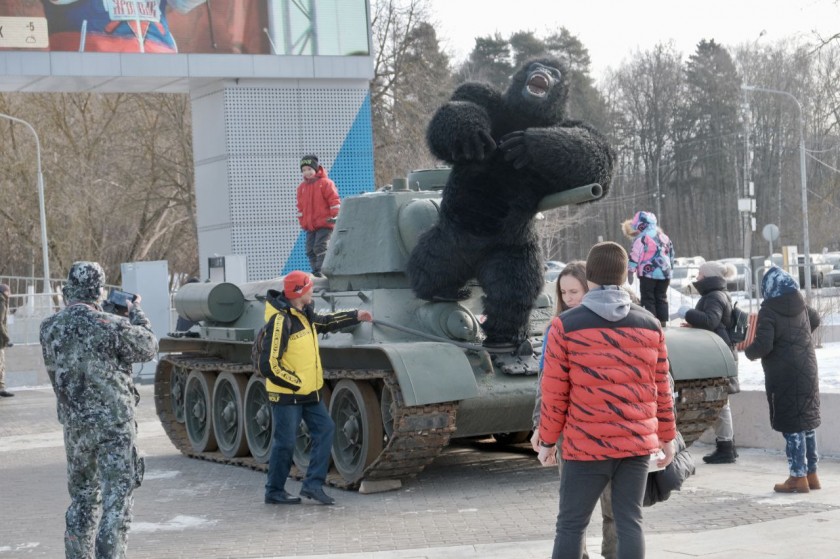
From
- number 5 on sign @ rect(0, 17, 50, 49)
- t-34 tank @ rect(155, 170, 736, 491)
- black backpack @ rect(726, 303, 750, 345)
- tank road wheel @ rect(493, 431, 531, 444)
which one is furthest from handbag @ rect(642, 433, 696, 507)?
number 5 on sign @ rect(0, 17, 50, 49)

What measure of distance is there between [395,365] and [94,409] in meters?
3.27

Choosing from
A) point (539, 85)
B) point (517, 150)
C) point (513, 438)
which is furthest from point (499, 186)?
point (513, 438)

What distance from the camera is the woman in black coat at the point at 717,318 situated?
1135 cm

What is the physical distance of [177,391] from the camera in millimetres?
14766

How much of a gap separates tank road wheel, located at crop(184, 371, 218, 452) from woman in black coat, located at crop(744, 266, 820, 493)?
643 centimetres

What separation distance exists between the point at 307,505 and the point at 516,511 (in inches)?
69.9

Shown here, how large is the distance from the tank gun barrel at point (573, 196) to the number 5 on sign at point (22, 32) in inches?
472

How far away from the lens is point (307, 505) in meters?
10.1

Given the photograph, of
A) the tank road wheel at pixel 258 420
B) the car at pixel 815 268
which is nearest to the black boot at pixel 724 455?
the tank road wheel at pixel 258 420

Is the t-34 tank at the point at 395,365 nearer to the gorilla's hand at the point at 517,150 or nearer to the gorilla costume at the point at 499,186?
the gorilla costume at the point at 499,186

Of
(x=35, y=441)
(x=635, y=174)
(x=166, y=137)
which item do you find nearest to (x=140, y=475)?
(x=35, y=441)

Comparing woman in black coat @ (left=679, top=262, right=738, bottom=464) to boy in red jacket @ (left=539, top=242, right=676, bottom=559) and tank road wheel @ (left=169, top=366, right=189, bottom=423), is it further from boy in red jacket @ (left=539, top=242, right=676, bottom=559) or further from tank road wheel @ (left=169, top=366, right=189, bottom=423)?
tank road wheel @ (left=169, top=366, right=189, bottom=423)

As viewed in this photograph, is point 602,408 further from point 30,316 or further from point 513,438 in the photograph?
point 30,316

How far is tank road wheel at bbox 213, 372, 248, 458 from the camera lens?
1294 cm
